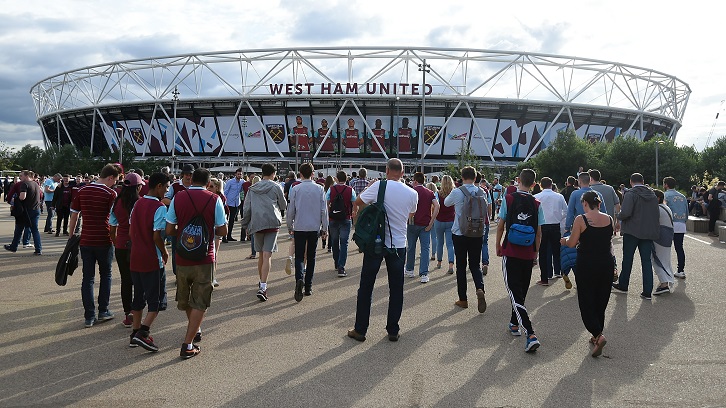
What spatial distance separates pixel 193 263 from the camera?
4832 mm

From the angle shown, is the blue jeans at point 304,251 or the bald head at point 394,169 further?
the blue jeans at point 304,251

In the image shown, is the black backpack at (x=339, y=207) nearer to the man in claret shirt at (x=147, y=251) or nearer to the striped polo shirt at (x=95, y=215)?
the striped polo shirt at (x=95, y=215)

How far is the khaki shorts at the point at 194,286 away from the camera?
4836 mm

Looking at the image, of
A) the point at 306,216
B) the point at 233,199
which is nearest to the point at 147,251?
the point at 306,216

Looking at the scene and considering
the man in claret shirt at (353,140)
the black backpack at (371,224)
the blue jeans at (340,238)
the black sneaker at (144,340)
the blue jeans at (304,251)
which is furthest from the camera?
the man in claret shirt at (353,140)

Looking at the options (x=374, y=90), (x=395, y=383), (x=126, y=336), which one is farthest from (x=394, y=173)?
(x=374, y=90)

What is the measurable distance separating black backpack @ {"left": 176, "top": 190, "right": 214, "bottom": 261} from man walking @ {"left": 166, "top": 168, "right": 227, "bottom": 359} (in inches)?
1.2

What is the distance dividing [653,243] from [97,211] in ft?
25.4

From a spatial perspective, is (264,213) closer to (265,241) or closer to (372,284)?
(265,241)

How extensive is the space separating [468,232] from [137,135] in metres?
58.5

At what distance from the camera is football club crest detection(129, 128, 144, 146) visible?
2296 inches

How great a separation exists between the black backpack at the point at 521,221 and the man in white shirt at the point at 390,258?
1084 millimetres

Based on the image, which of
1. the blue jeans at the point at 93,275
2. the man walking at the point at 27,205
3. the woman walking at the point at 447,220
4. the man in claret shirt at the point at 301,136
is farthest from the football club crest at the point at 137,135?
the blue jeans at the point at 93,275

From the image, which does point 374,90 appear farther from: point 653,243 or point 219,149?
point 653,243
